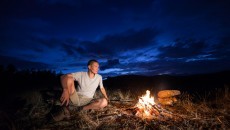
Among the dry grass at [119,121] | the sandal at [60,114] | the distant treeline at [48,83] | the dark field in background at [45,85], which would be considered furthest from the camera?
the distant treeline at [48,83]

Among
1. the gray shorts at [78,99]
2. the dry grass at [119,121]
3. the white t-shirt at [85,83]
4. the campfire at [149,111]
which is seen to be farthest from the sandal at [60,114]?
the campfire at [149,111]

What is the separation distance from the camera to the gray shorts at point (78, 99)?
4956 mm

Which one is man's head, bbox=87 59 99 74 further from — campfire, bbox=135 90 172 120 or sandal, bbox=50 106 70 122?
campfire, bbox=135 90 172 120

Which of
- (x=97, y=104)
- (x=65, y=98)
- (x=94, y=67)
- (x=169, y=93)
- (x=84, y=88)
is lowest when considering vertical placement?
(x=97, y=104)

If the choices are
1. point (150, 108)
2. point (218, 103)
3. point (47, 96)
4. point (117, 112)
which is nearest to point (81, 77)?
point (117, 112)

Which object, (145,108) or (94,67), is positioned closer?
(145,108)

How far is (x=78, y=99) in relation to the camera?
16.6 ft

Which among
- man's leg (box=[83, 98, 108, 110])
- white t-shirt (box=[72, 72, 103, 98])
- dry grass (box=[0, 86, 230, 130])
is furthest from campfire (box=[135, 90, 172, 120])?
white t-shirt (box=[72, 72, 103, 98])

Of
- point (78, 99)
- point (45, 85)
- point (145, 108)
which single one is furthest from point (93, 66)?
point (45, 85)

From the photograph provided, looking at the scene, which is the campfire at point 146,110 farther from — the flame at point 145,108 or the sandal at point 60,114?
the sandal at point 60,114

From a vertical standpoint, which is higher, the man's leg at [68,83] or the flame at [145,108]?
the man's leg at [68,83]

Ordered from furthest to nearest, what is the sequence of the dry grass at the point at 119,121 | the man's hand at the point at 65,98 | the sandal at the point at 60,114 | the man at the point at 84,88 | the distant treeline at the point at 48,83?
the distant treeline at the point at 48,83 < the man at the point at 84,88 < the man's hand at the point at 65,98 < the sandal at the point at 60,114 < the dry grass at the point at 119,121

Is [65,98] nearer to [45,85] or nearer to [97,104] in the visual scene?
[97,104]

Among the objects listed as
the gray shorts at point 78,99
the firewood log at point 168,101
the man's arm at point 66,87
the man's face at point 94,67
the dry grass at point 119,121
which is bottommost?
the dry grass at point 119,121
